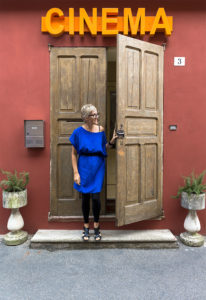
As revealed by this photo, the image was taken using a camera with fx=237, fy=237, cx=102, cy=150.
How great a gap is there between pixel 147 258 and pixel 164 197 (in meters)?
0.95

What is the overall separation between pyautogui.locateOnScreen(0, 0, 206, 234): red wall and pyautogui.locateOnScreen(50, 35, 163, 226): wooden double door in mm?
125

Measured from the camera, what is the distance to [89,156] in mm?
2988

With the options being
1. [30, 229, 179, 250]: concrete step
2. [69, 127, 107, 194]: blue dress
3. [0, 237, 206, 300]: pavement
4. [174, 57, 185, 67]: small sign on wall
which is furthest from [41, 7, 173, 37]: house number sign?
[0, 237, 206, 300]: pavement

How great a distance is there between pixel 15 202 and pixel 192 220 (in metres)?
2.39

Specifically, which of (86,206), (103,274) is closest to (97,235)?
(86,206)

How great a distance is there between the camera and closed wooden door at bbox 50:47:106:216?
3348 mm

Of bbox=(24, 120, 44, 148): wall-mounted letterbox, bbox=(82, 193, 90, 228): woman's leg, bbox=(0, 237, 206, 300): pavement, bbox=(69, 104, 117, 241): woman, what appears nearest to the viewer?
bbox=(0, 237, 206, 300): pavement

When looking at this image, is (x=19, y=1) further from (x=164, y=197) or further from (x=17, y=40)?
(x=164, y=197)

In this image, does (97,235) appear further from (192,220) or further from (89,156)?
(192,220)

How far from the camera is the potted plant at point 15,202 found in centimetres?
312

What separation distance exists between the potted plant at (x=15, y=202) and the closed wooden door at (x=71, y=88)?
50cm

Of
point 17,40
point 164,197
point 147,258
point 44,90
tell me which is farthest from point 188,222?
point 17,40

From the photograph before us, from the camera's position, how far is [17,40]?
3.36m

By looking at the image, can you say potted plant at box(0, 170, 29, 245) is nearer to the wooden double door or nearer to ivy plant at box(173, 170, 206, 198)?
the wooden double door
